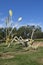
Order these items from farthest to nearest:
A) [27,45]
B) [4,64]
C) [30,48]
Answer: [27,45], [30,48], [4,64]

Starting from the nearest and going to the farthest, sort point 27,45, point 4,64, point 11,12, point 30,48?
point 4,64, point 11,12, point 30,48, point 27,45

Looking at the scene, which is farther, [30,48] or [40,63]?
[30,48]

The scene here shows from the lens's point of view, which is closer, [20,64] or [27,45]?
[20,64]

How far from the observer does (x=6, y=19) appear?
40.4 feet

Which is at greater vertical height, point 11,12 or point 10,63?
point 11,12

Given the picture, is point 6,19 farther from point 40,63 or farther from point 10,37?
point 40,63

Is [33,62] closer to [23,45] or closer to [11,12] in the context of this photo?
[11,12]

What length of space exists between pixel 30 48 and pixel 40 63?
4969 mm

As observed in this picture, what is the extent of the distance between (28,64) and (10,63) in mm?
692

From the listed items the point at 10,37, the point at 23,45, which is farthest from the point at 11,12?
the point at 23,45

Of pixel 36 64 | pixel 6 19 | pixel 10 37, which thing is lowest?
pixel 36 64

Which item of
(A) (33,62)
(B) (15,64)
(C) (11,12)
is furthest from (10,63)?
(C) (11,12)

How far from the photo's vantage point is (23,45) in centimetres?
1488

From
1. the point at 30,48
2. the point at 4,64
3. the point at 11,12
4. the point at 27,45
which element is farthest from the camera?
the point at 27,45
